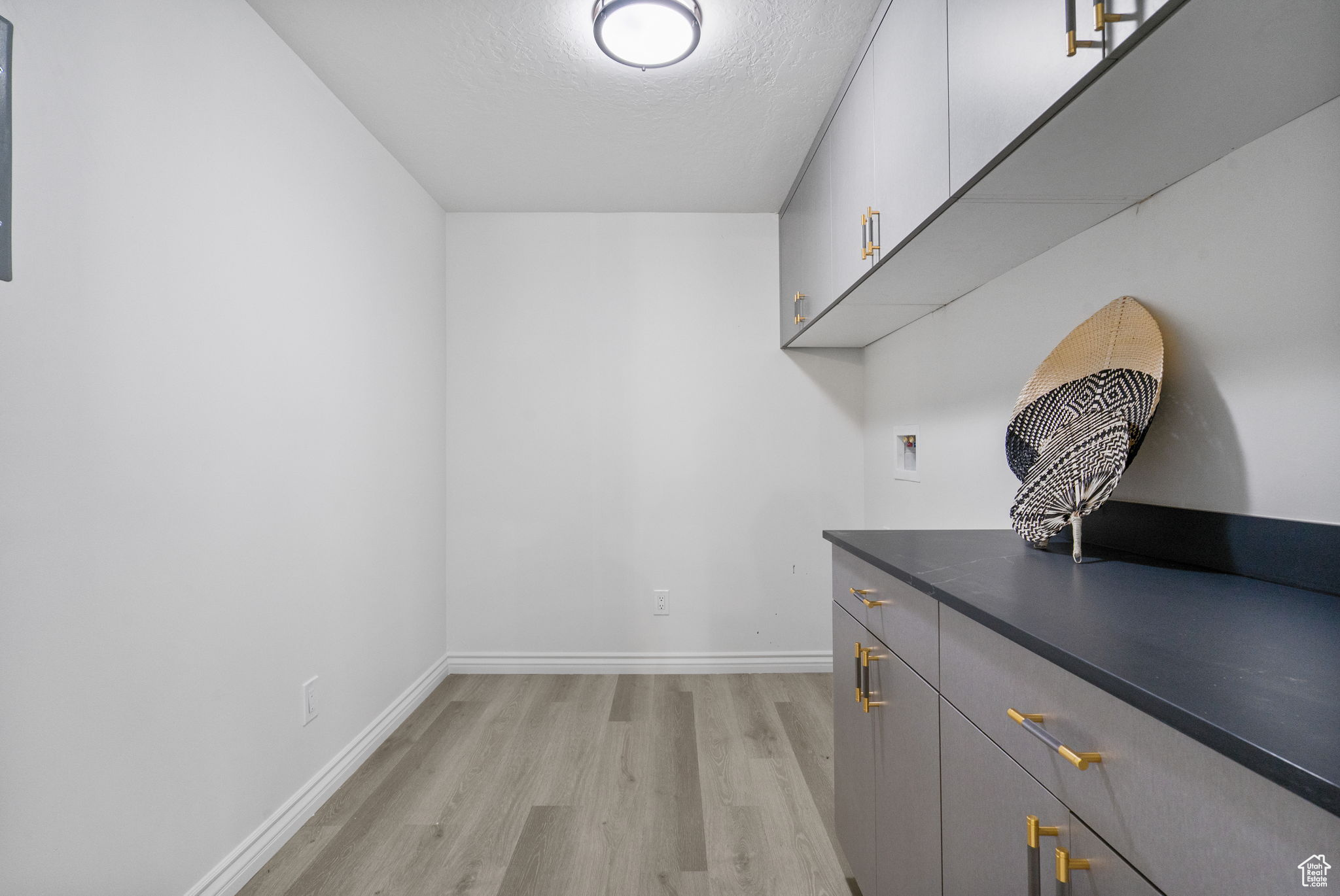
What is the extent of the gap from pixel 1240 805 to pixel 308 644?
2.18 m

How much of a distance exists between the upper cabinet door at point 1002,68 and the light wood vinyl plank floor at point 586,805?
1756 mm

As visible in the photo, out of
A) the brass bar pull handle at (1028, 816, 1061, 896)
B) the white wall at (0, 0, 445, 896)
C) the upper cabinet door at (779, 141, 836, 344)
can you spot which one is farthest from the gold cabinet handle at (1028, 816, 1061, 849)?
the upper cabinet door at (779, 141, 836, 344)

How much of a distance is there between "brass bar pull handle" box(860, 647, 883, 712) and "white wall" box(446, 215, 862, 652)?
1719mm

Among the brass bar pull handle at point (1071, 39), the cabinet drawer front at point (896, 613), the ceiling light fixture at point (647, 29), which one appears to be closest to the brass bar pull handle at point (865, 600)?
the cabinet drawer front at point (896, 613)

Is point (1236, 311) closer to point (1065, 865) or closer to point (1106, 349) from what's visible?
point (1106, 349)

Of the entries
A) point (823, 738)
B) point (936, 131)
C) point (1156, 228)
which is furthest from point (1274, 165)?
point (823, 738)

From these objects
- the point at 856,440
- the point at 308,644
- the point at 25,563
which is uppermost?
the point at 856,440

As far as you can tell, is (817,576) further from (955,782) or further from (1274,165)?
(1274,165)

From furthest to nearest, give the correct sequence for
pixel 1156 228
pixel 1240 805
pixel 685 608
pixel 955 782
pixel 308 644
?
pixel 685 608, pixel 308 644, pixel 1156 228, pixel 955 782, pixel 1240 805

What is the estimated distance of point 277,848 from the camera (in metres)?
1.73

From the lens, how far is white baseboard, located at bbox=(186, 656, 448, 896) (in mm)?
1514

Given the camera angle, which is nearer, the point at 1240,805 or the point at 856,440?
the point at 1240,805

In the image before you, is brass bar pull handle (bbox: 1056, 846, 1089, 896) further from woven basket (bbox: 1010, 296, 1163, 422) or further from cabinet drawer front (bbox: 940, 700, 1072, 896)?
woven basket (bbox: 1010, 296, 1163, 422)

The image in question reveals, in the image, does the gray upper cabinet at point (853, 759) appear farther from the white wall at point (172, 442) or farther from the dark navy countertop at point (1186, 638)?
the white wall at point (172, 442)
